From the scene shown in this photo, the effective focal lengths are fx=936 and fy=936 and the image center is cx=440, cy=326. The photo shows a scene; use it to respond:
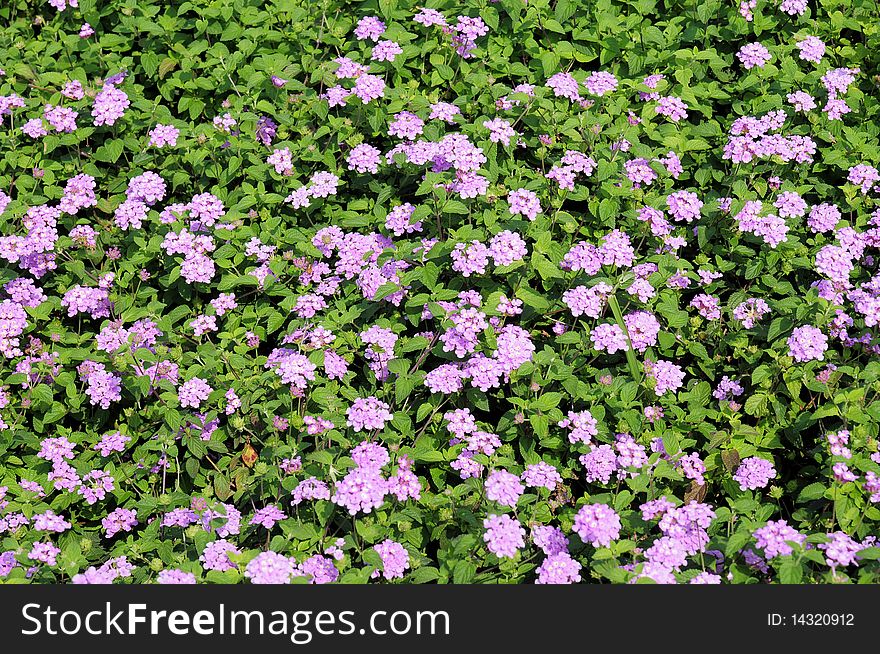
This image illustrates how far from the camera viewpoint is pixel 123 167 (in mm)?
5074

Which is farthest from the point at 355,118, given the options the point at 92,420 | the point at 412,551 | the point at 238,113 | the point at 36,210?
the point at 412,551

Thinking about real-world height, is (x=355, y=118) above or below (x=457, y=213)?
above

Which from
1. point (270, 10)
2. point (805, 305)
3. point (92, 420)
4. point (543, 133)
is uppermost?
point (270, 10)

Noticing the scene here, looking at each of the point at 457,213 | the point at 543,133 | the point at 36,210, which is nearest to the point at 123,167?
the point at 36,210

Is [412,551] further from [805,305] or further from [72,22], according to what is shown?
[72,22]

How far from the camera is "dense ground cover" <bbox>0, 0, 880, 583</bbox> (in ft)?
12.1

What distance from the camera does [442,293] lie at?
13.8 ft

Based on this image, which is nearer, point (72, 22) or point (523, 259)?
point (523, 259)

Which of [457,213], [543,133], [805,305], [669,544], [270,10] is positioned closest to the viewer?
[669,544]

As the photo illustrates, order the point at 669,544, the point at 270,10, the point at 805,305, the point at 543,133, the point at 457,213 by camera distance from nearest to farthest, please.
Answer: the point at 669,544, the point at 805,305, the point at 457,213, the point at 543,133, the point at 270,10

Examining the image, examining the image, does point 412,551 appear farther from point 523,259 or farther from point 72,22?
point 72,22

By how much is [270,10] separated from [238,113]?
78 centimetres

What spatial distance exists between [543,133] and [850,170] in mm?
1515

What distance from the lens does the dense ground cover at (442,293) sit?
12.1 feet
